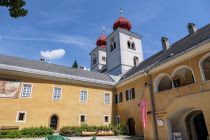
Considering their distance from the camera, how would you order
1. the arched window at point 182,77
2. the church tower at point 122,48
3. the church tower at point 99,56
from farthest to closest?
1. the church tower at point 99,56
2. the church tower at point 122,48
3. the arched window at point 182,77

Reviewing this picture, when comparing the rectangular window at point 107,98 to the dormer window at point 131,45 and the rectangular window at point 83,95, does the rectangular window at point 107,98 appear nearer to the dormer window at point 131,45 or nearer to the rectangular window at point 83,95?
the rectangular window at point 83,95

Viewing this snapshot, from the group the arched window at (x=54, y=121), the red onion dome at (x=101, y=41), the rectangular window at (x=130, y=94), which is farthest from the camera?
the red onion dome at (x=101, y=41)

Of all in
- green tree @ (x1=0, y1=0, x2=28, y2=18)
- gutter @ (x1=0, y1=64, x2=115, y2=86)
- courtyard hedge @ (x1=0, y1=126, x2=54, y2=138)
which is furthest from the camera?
gutter @ (x1=0, y1=64, x2=115, y2=86)

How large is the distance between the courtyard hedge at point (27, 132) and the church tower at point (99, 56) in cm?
3160

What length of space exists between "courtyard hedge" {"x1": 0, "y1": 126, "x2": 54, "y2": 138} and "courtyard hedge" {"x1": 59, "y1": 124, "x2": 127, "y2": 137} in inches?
65.8

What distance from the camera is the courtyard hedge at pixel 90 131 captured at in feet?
63.5

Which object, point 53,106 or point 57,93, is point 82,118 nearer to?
point 53,106

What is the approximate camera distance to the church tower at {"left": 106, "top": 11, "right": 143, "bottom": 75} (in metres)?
38.2

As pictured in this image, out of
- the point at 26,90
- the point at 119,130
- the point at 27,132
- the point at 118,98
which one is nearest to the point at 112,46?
the point at 118,98

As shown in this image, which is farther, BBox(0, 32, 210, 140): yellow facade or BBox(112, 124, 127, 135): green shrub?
BBox(112, 124, 127, 135): green shrub

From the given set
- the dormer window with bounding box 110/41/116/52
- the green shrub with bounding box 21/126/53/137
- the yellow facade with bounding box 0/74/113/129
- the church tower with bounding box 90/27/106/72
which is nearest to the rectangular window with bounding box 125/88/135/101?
the yellow facade with bounding box 0/74/113/129

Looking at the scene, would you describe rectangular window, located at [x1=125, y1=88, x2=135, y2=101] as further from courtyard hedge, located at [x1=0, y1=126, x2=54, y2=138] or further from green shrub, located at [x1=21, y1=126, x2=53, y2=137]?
green shrub, located at [x1=21, y1=126, x2=53, y2=137]

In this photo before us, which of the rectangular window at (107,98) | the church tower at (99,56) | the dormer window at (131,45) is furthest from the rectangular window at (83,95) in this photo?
the church tower at (99,56)

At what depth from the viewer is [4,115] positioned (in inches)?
720
